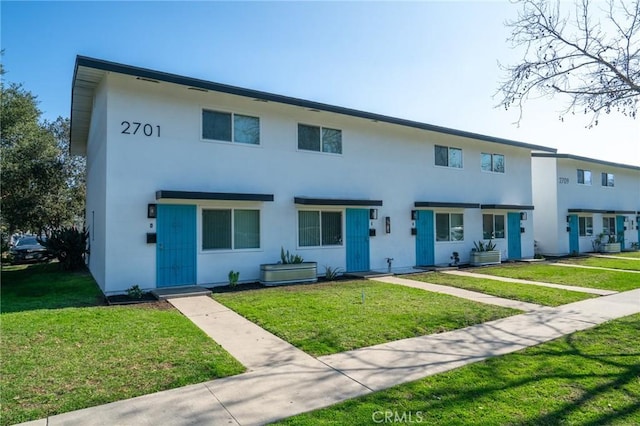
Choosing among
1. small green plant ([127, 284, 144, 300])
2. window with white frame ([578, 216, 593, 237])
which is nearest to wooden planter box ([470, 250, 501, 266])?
window with white frame ([578, 216, 593, 237])

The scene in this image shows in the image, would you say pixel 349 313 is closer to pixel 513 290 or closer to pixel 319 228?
pixel 513 290

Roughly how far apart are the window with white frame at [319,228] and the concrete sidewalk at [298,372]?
541cm

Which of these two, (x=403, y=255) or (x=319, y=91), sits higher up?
(x=319, y=91)

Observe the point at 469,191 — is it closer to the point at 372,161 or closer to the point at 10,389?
the point at 372,161

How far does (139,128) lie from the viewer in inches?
401

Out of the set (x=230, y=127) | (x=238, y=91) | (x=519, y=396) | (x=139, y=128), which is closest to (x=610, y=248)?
(x=230, y=127)

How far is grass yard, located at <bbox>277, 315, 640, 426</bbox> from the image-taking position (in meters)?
3.65

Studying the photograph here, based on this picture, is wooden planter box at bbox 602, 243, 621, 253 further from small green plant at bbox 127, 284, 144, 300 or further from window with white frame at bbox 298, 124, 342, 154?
small green plant at bbox 127, 284, 144, 300

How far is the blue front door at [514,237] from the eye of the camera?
752 inches

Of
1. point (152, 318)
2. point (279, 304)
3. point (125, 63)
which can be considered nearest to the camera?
point (152, 318)

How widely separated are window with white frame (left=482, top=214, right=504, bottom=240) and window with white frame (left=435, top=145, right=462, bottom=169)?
2.88 m

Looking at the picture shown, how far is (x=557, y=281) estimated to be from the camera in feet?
40.8

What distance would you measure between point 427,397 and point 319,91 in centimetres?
1145

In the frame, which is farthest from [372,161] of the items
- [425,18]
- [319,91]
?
[425,18]
